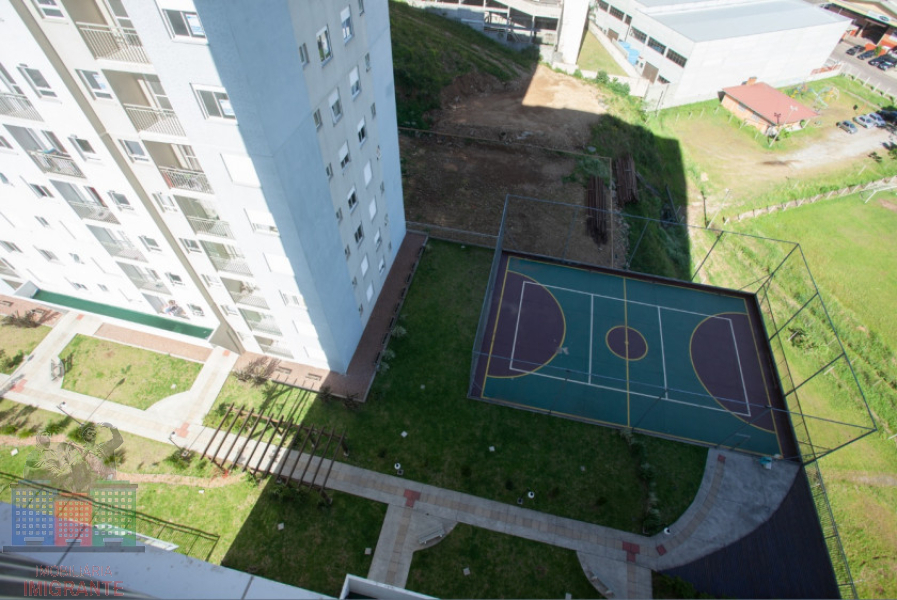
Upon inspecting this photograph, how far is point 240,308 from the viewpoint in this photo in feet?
66.0

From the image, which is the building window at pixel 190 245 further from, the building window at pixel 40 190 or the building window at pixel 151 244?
the building window at pixel 40 190

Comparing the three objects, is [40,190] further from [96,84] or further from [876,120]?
[876,120]

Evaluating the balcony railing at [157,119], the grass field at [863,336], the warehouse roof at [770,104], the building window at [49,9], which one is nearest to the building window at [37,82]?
the building window at [49,9]

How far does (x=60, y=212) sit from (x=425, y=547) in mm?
21968

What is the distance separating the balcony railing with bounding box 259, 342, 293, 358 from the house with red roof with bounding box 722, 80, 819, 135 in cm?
5966

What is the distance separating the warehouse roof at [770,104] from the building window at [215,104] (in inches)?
2400

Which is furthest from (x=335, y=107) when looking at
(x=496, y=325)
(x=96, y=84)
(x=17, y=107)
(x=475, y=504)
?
(x=475, y=504)

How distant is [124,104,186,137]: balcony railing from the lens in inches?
515

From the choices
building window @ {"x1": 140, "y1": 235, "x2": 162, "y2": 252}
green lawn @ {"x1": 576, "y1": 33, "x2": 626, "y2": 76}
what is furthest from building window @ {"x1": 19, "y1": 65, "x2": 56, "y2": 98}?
green lawn @ {"x1": 576, "y1": 33, "x2": 626, "y2": 76}

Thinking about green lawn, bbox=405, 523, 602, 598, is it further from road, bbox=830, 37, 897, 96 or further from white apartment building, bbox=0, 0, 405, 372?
road, bbox=830, 37, 897, 96

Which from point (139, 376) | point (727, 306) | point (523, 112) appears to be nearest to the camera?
point (139, 376)

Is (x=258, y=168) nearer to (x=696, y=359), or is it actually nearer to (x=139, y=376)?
(x=139, y=376)

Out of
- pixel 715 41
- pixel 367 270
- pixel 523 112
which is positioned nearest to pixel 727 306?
pixel 367 270

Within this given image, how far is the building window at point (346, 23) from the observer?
15445mm
